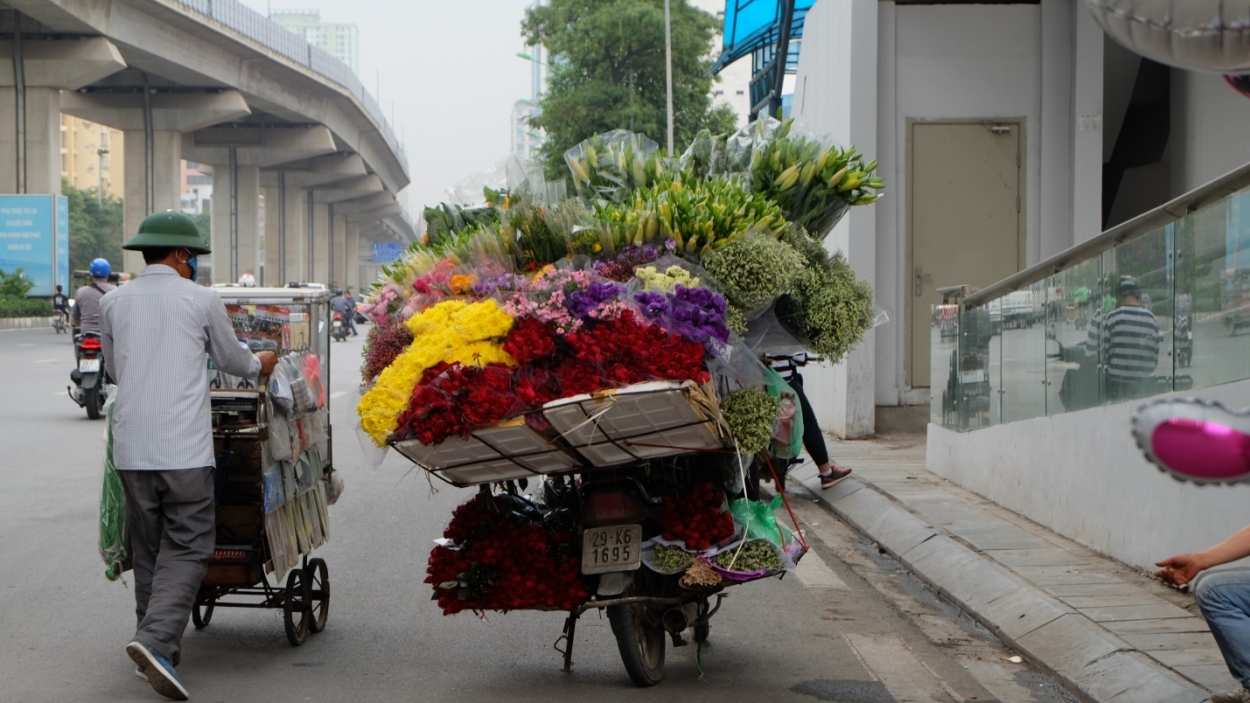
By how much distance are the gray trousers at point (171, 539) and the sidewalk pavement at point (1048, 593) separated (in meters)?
3.46

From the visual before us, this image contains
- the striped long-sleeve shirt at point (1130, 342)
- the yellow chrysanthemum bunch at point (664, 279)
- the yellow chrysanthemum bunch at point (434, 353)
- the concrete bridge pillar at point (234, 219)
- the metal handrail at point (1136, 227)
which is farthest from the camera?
the concrete bridge pillar at point (234, 219)

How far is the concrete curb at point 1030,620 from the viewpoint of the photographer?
498cm

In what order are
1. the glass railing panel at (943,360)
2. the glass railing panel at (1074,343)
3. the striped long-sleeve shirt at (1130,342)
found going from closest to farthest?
the striped long-sleeve shirt at (1130,342) → the glass railing panel at (1074,343) → the glass railing panel at (943,360)

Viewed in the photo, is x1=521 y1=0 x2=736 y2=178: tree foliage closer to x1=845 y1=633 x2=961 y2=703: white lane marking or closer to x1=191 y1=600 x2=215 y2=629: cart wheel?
x1=191 y1=600 x2=215 y2=629: cart wheel

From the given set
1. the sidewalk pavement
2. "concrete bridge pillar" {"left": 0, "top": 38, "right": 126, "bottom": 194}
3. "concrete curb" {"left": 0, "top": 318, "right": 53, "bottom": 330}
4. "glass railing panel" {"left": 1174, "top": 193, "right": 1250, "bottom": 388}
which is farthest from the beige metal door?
"concrete curb" {"left": 0, "top": 318, "right": 53, "bottom": 330}

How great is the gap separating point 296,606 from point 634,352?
86.8 inches

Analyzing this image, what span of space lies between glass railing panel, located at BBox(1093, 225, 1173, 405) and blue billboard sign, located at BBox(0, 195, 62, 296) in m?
37.2

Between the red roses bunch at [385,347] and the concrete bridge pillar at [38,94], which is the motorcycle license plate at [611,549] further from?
the concrete bridge pillar at [38,94]

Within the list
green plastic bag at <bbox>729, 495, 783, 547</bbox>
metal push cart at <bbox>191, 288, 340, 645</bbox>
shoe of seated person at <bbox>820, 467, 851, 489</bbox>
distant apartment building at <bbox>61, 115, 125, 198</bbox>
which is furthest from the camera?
distant apartment building at <bbox>61, 115, 125, 198</bbox>

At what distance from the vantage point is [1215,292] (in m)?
6.24

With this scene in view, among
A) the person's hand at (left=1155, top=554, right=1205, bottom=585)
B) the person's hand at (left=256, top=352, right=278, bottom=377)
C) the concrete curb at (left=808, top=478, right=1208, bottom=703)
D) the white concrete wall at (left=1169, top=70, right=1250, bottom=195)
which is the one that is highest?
the white concrete wall at (left=1169, top=70, right=1250, bottom=195)

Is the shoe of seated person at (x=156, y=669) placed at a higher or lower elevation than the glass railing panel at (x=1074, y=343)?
lower

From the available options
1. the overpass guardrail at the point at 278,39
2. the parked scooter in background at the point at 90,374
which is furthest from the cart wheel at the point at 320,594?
the overpass guardrail at the point at 278,39

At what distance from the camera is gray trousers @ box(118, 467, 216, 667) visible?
15.8ft
